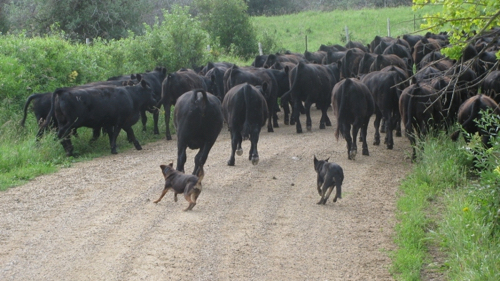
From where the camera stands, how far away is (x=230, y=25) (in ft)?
107

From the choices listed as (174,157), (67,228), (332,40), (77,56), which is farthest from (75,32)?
(67,228)

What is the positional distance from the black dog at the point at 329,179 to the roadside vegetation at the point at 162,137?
3.25ft

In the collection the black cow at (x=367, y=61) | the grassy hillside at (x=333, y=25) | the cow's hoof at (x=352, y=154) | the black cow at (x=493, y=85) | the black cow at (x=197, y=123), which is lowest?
the grassy hillside at (x=333, y=25)

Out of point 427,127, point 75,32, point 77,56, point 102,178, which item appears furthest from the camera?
point 75,32

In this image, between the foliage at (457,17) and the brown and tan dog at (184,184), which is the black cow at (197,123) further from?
the foliage at (457,17)

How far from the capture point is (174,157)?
1331 centimetres

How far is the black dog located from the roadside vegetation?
0.99m

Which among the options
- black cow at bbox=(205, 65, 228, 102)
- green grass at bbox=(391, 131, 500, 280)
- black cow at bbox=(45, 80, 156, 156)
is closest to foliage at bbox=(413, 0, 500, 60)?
green grass at bbox=(391, 131, 500, 280)

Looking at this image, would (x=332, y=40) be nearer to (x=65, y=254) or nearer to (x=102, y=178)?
(x=102, y=178)

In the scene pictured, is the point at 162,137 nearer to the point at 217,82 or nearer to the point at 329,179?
the point at 217,82

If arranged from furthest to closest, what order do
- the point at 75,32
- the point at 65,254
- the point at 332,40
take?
the point at 332,40, the point at 75,32, the point at 65,254

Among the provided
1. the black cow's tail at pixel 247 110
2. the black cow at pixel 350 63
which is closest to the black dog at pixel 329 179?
the black cow's tail at pixel 247 110

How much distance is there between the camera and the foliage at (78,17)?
107 ft

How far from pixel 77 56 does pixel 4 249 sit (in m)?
12.7
